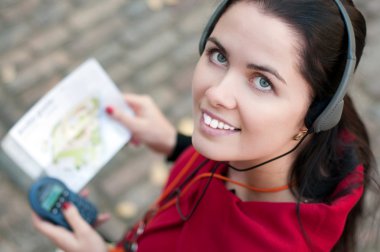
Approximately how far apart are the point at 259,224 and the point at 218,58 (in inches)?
18.6

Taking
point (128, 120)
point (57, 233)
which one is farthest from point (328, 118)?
point (57, 233)

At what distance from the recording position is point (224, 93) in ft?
4.26

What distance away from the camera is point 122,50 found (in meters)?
3.42

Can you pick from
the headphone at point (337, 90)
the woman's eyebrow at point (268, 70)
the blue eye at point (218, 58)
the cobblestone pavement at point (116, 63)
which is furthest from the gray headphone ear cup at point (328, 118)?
the cobblestone pavement at point (116, 63)

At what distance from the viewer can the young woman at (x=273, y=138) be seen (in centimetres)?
127

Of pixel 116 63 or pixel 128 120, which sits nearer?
pixel 128 120

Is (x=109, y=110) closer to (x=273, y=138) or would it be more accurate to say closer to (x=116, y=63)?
(x=273, y=138)

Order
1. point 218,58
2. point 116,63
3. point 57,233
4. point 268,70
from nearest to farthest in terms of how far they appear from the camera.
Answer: point 268,70 → point 218,58 → point 57,233 → point 116,63

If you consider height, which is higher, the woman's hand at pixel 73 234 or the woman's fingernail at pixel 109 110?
the woman's fingernail at pixel 109 110

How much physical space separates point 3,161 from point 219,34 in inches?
77.5

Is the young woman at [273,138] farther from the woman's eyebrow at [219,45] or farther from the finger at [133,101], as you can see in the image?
the finger at [133,101]

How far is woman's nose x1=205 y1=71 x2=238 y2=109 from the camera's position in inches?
51.1

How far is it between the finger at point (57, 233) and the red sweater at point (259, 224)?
0.43 m

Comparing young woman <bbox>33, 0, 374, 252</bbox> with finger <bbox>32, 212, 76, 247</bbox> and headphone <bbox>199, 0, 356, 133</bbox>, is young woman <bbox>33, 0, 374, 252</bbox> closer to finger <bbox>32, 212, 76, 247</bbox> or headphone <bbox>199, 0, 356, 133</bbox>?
headphone <bbox>199, 0, 356, 133</bbox>
